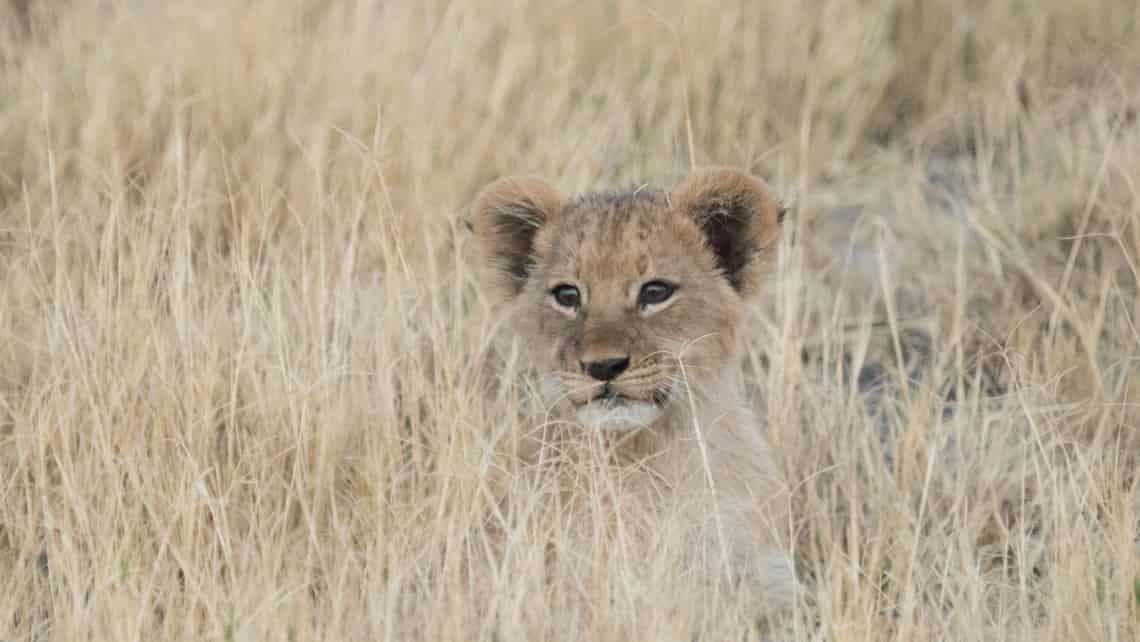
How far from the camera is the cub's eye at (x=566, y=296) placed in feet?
14.6

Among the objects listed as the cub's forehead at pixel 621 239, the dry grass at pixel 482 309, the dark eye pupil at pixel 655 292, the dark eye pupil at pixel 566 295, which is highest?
the cub's forehead at pixel 621 239

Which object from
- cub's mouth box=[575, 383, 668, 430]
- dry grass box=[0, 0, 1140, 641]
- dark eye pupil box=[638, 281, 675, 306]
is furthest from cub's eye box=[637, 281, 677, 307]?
dry grass box=[0, 0, 1140, 641]

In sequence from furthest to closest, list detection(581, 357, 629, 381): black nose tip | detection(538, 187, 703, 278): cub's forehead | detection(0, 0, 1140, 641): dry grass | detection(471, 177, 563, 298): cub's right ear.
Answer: detection(471, 177, 563, 298): cub's right ear, detection(538, 187, 703, 278): cub's forehead, detection(581, 357, 629, 381): black nose tip, detection(0, 0, 1140, 641): dry grass

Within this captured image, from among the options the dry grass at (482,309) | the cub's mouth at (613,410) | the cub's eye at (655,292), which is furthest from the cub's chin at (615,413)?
the cub's eye at (655,292)

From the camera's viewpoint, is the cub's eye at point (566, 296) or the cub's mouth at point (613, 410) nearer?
the cub's mouth at point (613, 410)

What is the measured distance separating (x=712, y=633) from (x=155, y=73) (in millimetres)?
3201

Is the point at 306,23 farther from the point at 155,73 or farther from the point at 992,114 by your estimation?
the point at 992,114

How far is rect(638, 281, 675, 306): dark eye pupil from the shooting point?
4422 millimetres

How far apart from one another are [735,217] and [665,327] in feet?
1.16

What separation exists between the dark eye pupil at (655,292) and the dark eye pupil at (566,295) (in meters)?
0.16

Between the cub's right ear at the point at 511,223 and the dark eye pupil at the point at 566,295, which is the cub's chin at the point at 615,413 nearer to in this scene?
the dark eye pupil at the point at 566,295

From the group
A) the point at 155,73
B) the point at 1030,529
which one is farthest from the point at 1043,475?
the point at 155,73

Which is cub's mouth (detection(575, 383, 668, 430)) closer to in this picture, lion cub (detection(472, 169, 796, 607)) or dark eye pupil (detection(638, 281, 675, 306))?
lion cub (detection(472, 169, 796, 607))

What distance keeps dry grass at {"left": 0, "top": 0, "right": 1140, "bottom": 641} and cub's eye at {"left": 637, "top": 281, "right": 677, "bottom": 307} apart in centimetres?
40
